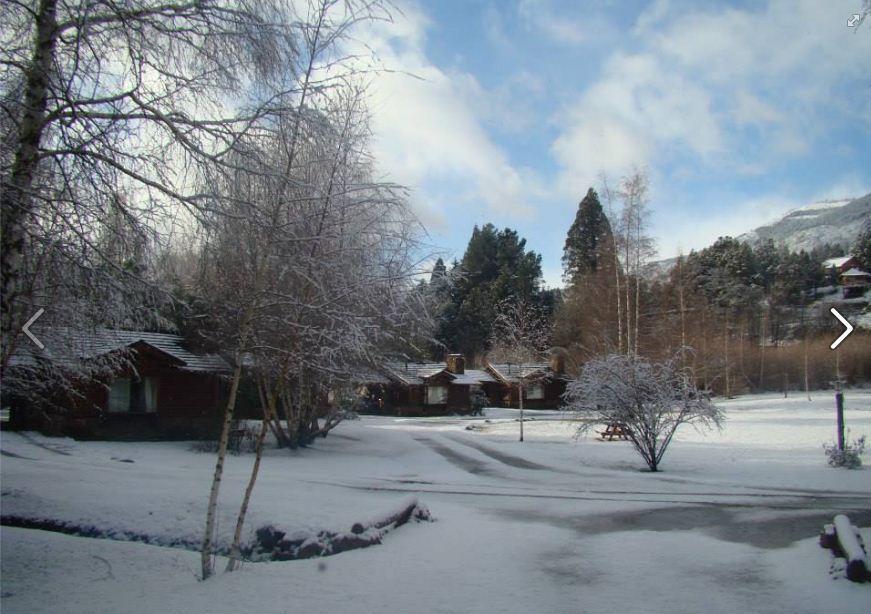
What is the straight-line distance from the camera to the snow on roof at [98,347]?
10.6 metres

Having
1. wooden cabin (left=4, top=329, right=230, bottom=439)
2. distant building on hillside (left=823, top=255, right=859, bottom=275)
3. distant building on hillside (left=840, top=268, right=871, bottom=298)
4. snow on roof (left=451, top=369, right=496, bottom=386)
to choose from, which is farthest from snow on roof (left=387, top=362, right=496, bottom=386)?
distant building on hillside (left=823, top=255, right=859, bottom=275)

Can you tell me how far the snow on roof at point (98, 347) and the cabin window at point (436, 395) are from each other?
981 inches

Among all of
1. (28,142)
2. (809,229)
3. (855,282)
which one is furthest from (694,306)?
(809,229)

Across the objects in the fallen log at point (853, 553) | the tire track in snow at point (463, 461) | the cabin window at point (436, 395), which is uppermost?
the cabin window at point (436, 395)

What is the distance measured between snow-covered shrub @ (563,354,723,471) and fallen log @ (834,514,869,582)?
9.74 metres

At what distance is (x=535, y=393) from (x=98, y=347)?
46532 mm

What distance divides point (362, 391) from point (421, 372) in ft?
69.6

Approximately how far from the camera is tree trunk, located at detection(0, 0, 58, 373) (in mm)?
5648

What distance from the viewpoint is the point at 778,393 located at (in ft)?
190

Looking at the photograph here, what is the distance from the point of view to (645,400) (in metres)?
17.5

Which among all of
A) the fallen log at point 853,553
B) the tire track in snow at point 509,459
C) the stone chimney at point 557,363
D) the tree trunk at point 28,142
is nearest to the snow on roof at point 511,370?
the stone chimney at point 557,363

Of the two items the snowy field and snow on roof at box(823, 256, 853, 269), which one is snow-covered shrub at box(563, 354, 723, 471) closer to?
the snowy field

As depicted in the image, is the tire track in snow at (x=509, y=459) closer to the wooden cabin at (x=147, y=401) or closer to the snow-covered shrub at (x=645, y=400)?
the snow-covered shrub at (x=645, y=400)

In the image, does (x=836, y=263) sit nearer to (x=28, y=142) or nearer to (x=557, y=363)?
(x=557, y=363)
